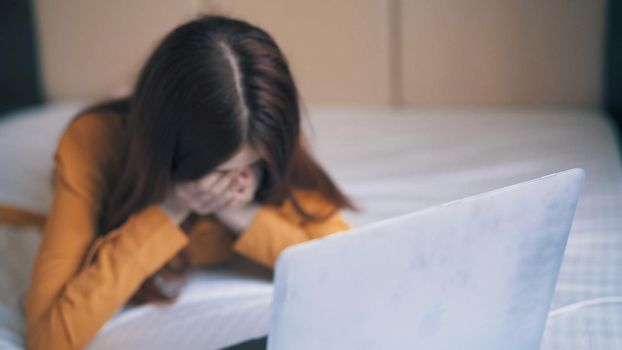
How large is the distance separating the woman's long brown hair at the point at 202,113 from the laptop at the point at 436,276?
33 centimetres

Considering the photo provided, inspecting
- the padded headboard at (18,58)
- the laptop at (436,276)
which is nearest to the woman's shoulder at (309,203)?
the laptop at (436,276)

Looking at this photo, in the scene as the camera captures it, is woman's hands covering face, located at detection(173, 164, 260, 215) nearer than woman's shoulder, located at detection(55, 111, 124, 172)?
Yes

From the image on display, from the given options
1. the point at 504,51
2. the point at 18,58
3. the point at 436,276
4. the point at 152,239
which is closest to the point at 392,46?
the point at 504,51

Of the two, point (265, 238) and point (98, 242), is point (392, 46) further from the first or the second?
point (98, 242)

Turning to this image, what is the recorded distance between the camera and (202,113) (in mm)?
708

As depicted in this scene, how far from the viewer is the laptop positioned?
39cm

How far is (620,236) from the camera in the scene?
2.82ft

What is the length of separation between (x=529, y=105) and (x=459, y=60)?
0.21m

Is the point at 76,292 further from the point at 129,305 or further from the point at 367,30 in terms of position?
the point at 367,30

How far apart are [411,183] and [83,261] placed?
586 millimetres

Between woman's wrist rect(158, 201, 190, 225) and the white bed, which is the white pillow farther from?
woman's wrist rect(158, 201, 190, 225)

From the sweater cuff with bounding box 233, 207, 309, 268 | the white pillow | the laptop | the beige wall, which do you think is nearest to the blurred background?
the beige wall

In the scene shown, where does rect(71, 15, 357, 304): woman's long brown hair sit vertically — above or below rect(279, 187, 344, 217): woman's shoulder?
above

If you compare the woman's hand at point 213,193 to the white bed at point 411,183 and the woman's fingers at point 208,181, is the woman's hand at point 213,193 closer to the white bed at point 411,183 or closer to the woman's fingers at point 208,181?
the woman's fingers at point 208,181
